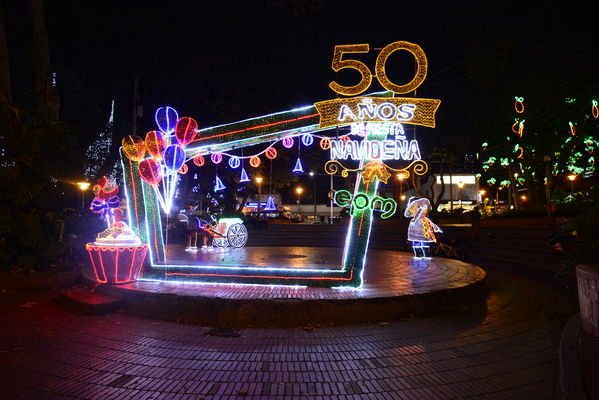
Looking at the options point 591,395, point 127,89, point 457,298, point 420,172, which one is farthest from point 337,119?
point 127,89

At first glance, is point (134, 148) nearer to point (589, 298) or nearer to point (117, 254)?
point (117, 254)

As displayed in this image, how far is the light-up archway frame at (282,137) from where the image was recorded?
273 inches

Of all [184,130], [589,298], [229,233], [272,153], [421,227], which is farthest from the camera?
[229,233]

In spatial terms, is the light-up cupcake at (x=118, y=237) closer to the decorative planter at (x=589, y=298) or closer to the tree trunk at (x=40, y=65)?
the tree trunk at (x=40, y=65)

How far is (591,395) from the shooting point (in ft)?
10.1

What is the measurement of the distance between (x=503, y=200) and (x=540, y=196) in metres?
52.0

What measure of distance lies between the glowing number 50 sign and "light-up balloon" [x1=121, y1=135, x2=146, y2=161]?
4.16 m

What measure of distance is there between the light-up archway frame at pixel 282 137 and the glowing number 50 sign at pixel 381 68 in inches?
0.7

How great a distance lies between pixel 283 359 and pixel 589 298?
392 cm

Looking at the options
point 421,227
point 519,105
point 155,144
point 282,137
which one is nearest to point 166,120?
point 155,144

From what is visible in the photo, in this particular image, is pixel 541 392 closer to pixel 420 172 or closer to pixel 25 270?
pixel 420 172

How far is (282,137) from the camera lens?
7.84 m

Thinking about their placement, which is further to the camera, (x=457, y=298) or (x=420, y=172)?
(x=420, y=172)

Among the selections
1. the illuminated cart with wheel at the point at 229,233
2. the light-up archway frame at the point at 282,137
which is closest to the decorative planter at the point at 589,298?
the light-up archway frame at the point at 282,137
